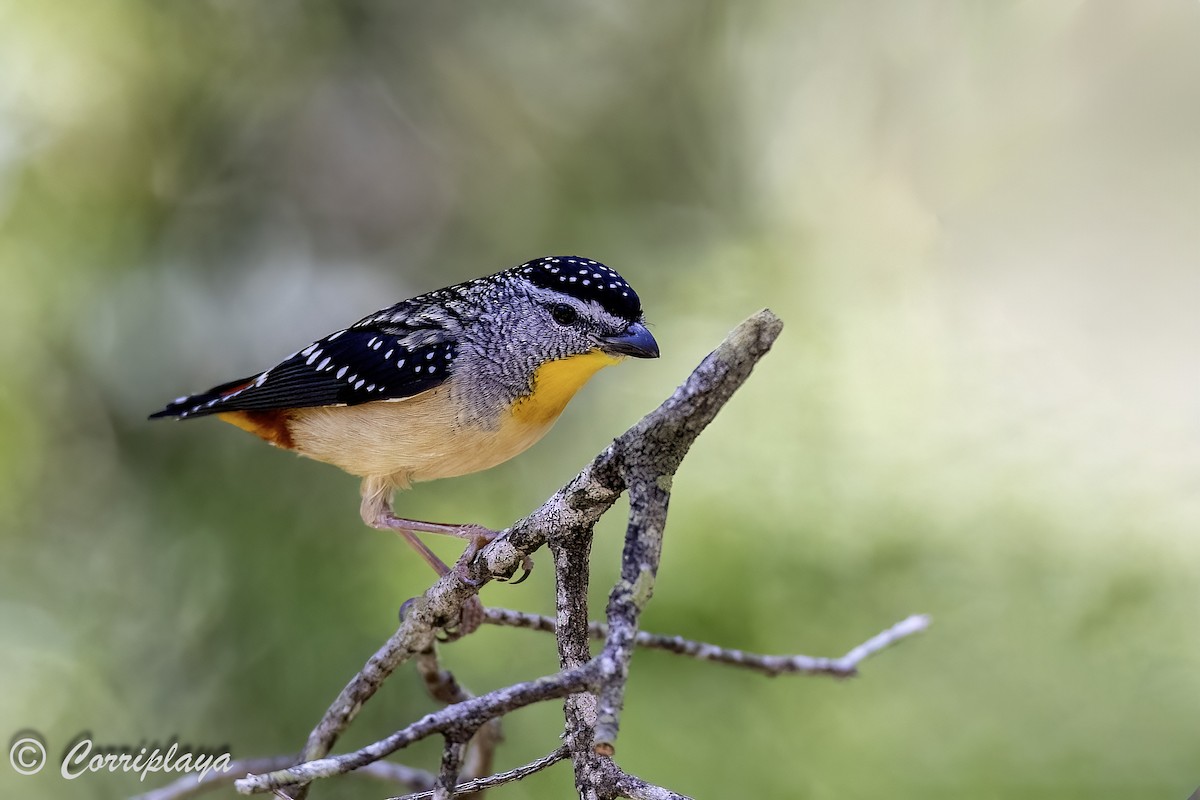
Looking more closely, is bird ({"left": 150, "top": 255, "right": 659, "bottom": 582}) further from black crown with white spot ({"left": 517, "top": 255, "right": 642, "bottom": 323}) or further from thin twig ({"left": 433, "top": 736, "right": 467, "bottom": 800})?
thin twig ({"left": 433, "top": 736, "right": 467, "bottom": 800})

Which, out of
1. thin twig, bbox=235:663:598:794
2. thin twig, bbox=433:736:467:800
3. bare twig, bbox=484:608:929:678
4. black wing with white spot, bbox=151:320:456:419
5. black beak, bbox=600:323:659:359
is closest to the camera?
thin twig, bbox=235:663:598:794

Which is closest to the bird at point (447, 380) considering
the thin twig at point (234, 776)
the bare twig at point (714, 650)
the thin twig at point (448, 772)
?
the bare twig at point (714, 650)

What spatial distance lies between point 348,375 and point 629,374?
1541mm

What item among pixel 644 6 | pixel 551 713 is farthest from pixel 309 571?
pixel 644 6

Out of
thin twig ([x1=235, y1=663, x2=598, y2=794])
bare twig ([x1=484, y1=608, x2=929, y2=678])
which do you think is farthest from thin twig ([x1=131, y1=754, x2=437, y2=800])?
thin twig ([x1=235, y1=663, x2=598, y2=794])

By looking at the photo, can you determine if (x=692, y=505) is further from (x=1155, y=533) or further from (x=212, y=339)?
(x=212, y=339)

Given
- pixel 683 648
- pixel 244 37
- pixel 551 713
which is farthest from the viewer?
pixel 244 37

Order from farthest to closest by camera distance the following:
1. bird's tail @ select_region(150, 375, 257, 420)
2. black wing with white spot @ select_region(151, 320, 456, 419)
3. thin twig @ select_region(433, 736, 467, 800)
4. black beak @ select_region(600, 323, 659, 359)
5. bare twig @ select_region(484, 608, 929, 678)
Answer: bird's tail @ select_region(150, 375, 257, 420), black wing with white spot @ select_region(151, 320, 456, 419), bare twig @ select_region(484, 608, 929, 678), black beak @ select_region(600, 323, 659, 359), thin twig @ select_region(433, 736, 467, 800)

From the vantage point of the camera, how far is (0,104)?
4109 mm

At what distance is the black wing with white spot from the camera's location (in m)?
2.68

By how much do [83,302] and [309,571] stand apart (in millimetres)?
1543

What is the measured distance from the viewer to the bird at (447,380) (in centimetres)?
251

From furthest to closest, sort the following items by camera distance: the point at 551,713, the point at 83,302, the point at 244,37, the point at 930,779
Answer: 1. the point at 244,37
2. the point at 83,302
3. the point at 551,713
4. the point at 930,779

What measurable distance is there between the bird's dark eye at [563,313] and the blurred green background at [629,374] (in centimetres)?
114
